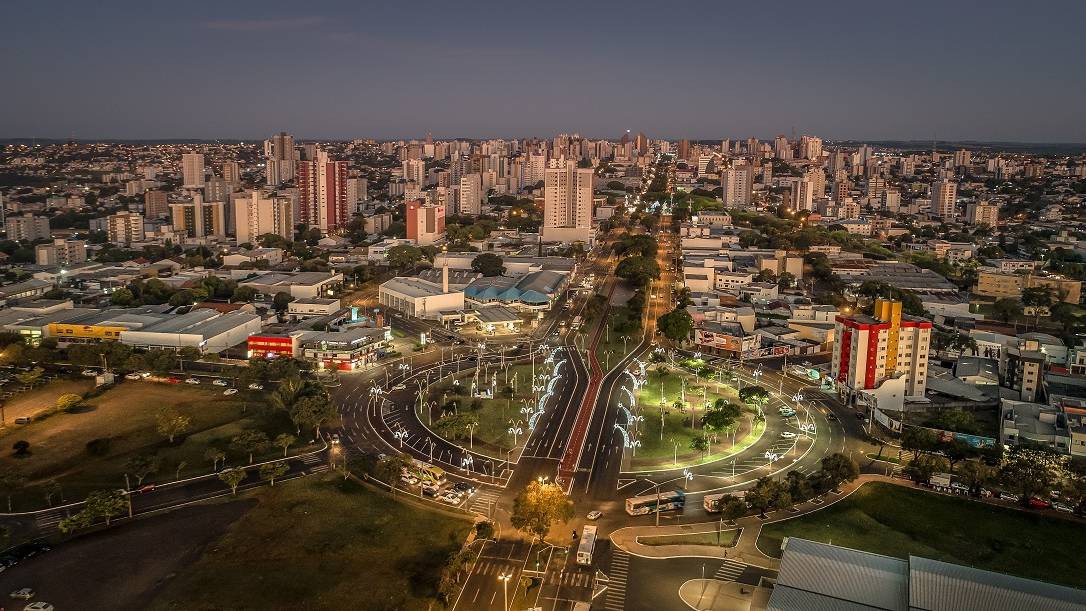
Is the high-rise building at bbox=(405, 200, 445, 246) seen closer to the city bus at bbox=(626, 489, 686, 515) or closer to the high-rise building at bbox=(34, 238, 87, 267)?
the high-rise building at bbox=(34, 238, 87, 267)

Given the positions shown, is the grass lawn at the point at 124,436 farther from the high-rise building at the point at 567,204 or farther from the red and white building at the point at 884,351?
the high-rise building at the point at 567,204

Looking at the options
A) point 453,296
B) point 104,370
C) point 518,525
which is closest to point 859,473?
point 518,525

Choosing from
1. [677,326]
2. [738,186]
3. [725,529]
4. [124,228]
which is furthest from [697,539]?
[738,186]

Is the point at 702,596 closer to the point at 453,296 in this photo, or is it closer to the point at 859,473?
the point at 859,473

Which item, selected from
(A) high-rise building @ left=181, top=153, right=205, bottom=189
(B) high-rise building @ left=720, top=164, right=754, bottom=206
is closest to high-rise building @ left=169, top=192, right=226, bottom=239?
(A) high-rise building @ left=181, top=153, right=205, bottom=189

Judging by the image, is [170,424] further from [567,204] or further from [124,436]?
[567,204]

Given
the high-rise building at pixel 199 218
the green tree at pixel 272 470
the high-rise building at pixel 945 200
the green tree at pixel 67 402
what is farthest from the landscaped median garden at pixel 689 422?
the high-rise building at pixel 945 200
